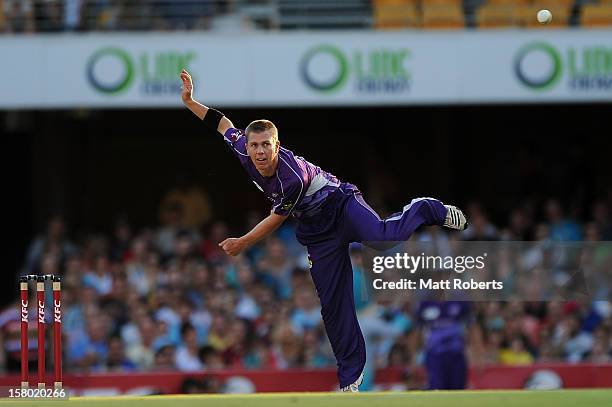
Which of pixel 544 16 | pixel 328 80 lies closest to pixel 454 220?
pixel 544 16

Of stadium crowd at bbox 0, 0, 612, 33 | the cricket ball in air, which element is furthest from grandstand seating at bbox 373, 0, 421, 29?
the cricket ball in air

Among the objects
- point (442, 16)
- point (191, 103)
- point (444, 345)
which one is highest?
point (442, 16)

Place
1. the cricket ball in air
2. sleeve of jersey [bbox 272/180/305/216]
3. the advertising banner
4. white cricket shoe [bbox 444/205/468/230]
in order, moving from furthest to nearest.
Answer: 1. the advertising banner
2. the cricket ball in air
3. white cricket shoe [bbox 444/205/468/230]
4. sleeve of jersey [bbox 272/180/305/216]

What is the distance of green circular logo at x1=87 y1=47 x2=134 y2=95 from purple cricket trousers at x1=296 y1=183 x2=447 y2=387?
663cm

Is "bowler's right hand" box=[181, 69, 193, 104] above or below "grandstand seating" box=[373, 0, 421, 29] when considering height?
below

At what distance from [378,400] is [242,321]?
229 inches

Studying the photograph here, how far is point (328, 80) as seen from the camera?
15531 millimetres

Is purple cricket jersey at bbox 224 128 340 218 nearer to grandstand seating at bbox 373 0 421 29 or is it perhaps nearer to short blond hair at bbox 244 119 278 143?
short blond hair at bbox 244 119 278 143

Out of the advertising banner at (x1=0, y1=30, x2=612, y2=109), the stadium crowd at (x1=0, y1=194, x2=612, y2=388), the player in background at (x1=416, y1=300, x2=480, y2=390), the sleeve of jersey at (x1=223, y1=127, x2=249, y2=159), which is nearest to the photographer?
the sleeve of jersey at (x1=223, y1=127, x2=249, y2=159)

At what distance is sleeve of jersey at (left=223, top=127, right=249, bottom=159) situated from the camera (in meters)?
9.12

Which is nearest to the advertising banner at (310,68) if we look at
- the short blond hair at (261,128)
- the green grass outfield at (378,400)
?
the short blond hair at (261,128)

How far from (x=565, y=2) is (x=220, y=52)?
13.7ft

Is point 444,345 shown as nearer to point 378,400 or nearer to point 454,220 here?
point 454,220

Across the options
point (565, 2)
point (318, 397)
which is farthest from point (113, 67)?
point (318, 397)
